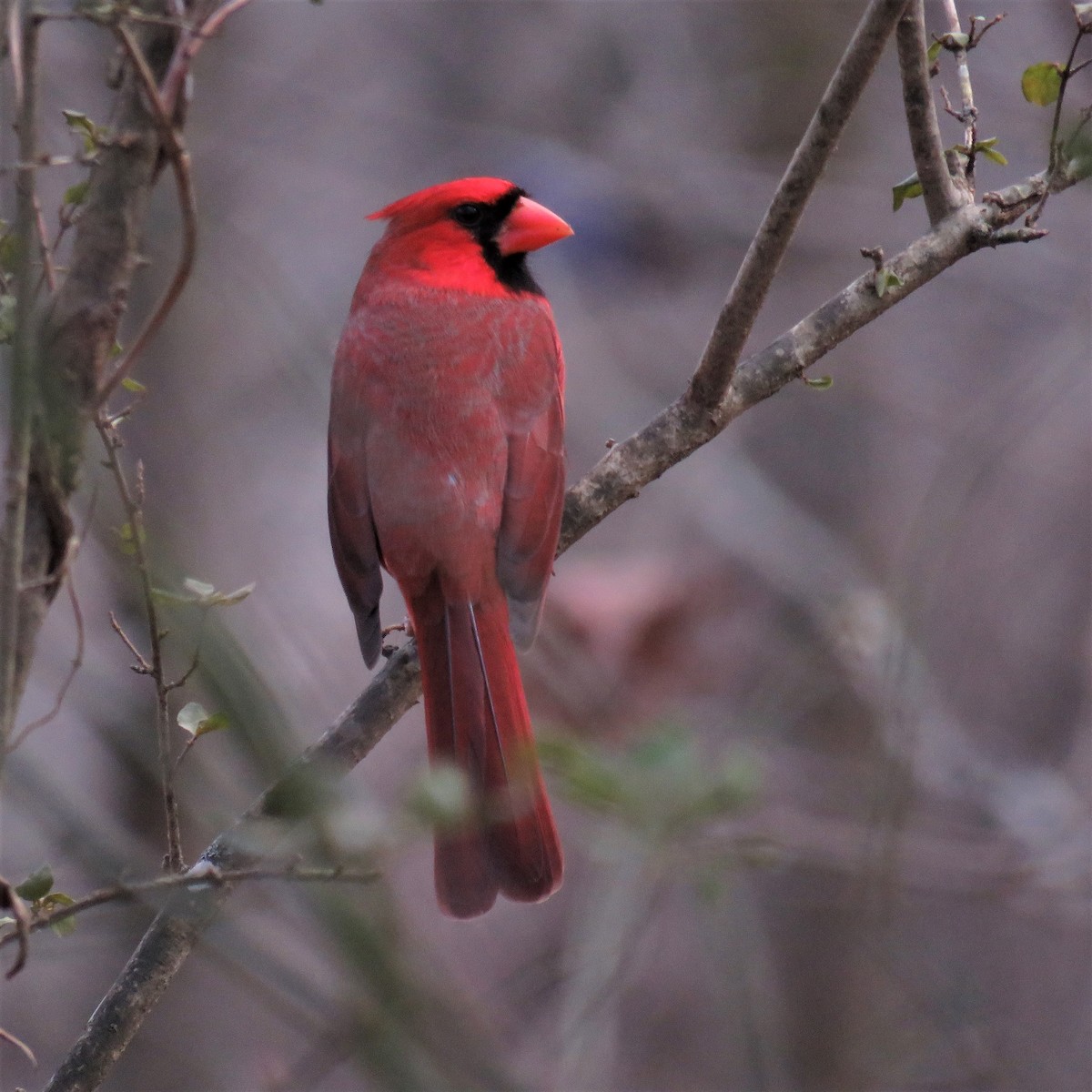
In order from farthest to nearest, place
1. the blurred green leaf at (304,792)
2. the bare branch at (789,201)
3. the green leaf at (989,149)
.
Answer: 1. the green leaf at (989,149)
2. the bare branch at (789,201)
3. the blurred green leaf at (304,792)

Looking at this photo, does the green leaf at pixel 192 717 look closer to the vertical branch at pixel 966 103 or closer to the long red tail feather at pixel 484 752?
the long red tail feather at pixel 484 752

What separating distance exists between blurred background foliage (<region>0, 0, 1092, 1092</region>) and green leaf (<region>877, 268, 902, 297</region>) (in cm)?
72

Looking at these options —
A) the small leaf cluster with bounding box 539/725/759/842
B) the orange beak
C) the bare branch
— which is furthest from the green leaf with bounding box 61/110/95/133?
the orange beak

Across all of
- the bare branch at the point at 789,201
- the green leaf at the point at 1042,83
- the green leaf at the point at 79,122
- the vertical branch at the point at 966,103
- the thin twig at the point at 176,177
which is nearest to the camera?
the thin twig at the point at 176,177

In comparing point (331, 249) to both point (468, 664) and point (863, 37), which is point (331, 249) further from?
point (863, 37)

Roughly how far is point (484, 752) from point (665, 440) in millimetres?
628

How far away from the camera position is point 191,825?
4.48m

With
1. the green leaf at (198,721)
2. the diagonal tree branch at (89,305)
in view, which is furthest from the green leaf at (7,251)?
the green leaf at (198,721)

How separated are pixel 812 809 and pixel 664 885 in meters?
3.19

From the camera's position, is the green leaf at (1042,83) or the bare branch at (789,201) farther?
the green leaf at (1042,83)

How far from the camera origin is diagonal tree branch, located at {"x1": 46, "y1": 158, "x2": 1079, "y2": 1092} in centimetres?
181

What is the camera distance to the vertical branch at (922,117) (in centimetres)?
216

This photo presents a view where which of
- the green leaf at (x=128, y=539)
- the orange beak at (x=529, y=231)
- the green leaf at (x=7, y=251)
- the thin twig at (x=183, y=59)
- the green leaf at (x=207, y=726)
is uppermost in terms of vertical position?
the orange beak at (x=529, y=231)

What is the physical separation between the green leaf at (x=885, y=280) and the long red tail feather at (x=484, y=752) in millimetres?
880
